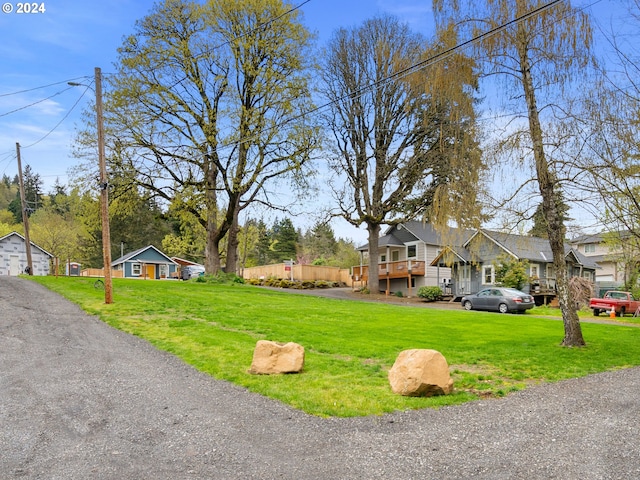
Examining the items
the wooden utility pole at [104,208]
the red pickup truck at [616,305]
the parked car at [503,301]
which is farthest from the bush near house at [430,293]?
the wooden utility pole at [104,208]

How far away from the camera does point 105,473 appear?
4.11 m

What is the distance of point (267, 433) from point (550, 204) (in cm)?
836

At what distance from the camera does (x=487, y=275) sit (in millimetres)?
34844

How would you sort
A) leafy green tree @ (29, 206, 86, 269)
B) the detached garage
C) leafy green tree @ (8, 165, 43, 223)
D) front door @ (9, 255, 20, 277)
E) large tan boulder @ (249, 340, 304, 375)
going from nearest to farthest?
large tan boulder @ (249, 340, 304, 375) < the detached garage < front door @ (9, 255, 20, 277) < leafy green tree @ (29, 206, 86, 269) < leafy green tree @ (8, 165, 43, 223)

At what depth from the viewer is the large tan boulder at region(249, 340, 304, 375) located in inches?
303

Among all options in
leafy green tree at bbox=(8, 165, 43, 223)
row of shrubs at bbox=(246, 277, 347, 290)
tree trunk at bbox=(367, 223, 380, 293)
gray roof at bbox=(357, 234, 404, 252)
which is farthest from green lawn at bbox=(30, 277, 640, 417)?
leafy green tree at bbox=(8, 165, 43, 223)

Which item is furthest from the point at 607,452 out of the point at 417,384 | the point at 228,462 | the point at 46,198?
the point at 46,198

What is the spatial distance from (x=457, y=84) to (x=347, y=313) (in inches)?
350

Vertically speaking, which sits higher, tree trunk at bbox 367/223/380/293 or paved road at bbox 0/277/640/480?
tree trunk at bbox 367/223/380/293

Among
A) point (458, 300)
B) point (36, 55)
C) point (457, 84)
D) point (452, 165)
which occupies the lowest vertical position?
point (458, 300)

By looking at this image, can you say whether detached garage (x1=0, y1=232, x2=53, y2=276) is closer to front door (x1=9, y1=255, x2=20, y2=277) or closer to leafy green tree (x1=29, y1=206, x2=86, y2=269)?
front door (x1=9, y1=255, x2=20, y2=277)

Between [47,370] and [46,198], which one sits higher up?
[46,198]

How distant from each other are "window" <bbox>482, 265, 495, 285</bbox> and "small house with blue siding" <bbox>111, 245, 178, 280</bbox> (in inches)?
1348

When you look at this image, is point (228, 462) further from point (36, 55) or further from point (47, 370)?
point (36, 55)
